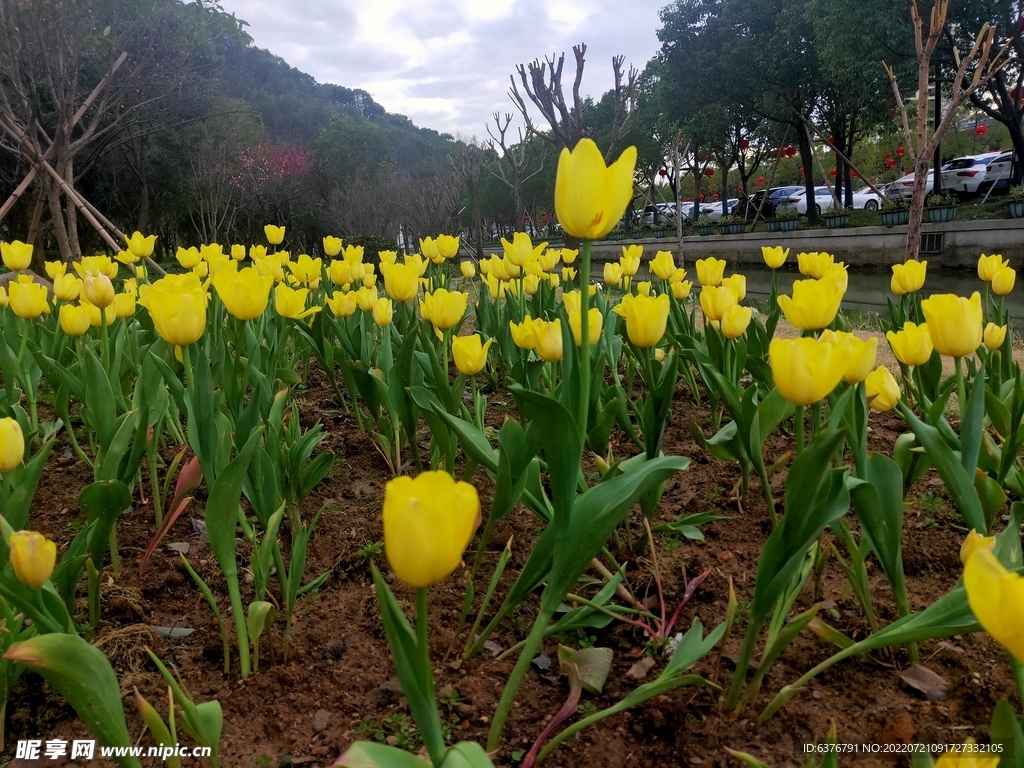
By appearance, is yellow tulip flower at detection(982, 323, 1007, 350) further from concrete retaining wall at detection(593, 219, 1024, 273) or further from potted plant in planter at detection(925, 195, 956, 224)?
potted plant in planter at detection(925, 195, 956, 224)

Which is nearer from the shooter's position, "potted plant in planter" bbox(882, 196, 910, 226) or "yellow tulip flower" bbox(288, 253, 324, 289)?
"yellow tulip flower" bbox(288, 253, 324, 289)

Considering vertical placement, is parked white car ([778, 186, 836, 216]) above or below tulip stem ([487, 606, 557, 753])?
above

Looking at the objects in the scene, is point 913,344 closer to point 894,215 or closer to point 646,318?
point 646,318

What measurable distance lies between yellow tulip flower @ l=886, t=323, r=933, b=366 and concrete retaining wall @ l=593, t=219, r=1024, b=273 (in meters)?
10.2

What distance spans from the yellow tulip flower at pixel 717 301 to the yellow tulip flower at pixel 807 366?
3.17ft

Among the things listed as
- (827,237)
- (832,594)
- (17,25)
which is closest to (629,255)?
(832,594)

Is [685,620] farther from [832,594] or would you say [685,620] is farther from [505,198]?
[505,198]

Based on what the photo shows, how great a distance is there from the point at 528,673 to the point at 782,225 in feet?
70.7

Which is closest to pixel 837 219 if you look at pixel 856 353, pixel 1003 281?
pixel 1003 281

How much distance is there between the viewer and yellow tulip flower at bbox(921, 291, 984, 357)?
1329 millimetres

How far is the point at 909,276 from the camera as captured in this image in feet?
8.27

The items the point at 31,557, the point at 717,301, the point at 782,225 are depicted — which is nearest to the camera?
the point at 31,557

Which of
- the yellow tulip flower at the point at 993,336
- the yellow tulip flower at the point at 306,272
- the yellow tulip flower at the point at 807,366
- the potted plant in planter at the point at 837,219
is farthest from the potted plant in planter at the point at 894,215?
the yellow tulip flower at the point at 807,366

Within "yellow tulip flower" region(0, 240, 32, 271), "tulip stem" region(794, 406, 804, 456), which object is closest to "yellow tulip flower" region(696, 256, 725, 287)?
"tulip stem" region(794, 406, 804, 456)
